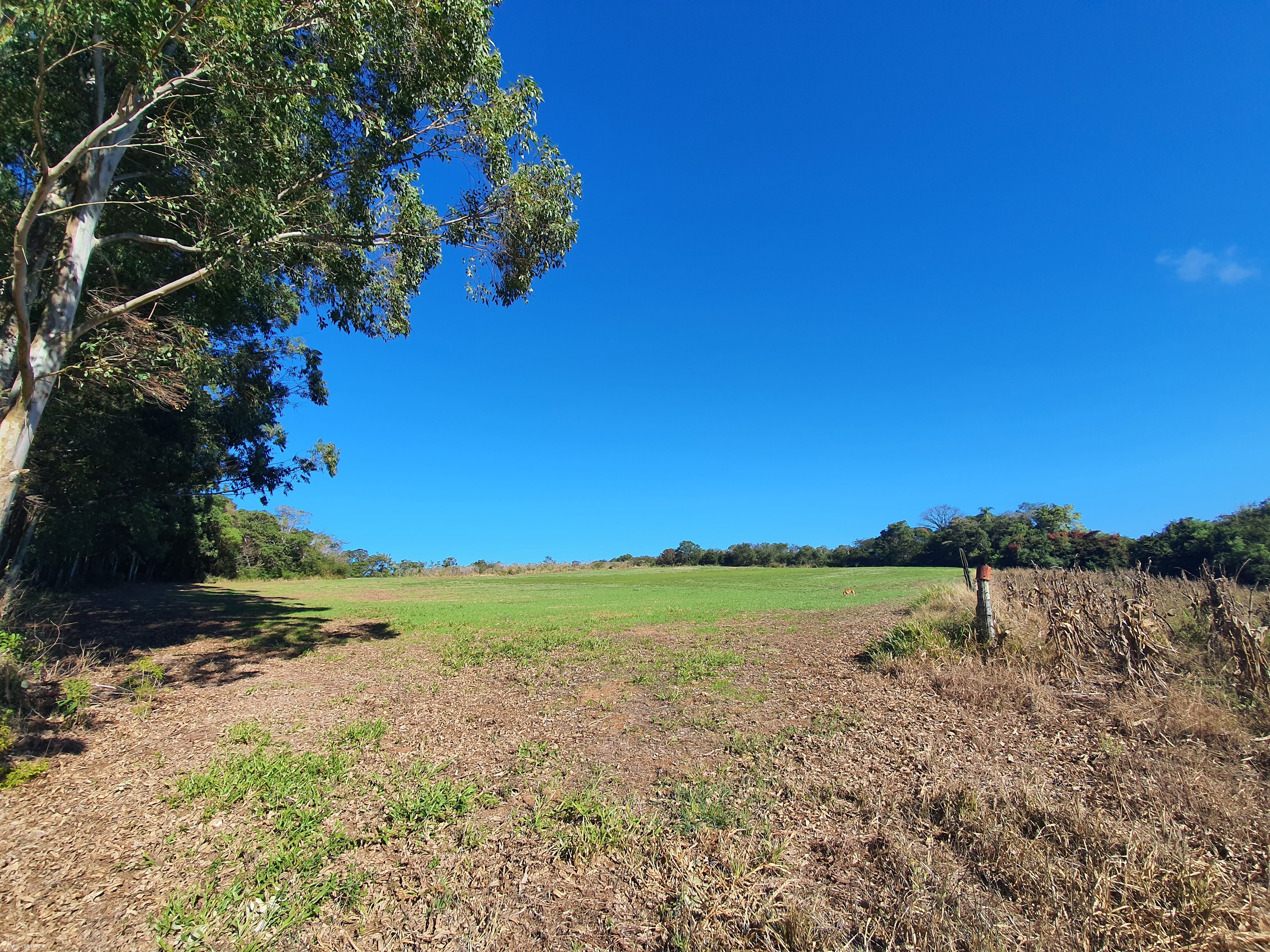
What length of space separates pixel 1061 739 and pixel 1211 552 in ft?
77.6

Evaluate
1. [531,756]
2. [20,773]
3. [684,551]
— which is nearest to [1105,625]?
[531,756]

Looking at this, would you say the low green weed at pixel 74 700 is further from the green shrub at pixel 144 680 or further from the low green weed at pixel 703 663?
the low green weed at pixel 703 663

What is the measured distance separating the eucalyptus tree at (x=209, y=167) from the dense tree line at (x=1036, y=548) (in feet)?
45.5

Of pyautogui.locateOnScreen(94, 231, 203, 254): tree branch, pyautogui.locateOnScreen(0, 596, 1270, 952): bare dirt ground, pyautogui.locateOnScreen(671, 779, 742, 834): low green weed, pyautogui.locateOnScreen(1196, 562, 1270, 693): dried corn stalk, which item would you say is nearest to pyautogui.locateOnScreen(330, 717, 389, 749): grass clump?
pyautogui.locateOnScreen(0, 596, 1270, 952): bare dirt ground

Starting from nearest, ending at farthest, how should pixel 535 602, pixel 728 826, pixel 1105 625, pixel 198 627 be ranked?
pixel 728 826 < pixel 1105 625 < pixel 198 627 < pixel 535 602

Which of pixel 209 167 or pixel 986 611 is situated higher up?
pixel 209 167

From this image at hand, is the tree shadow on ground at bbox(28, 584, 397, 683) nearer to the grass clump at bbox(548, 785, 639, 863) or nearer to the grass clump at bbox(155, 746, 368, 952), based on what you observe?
the grass clump at bbox(155, 746, 368, 952)

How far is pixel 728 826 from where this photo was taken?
4480 millimetres

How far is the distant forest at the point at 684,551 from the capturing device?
18828 millimetres

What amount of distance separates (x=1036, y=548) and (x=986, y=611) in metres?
46.0

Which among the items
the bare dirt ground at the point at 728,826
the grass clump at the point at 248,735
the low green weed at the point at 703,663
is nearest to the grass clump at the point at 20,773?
the bare dirt ground at the point at 728,826

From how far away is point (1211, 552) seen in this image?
20.9 meters

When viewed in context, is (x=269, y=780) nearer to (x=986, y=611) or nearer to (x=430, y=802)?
(x=430, y=802)

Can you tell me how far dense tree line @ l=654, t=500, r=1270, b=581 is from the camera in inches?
763
